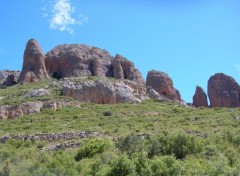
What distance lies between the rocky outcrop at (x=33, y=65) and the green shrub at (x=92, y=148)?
44.5 metres

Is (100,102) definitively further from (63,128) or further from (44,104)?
(63,128)

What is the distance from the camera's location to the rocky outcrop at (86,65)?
94688 mm

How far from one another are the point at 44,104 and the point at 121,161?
40.5 m

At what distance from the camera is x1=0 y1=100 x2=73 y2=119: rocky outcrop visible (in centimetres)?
6544

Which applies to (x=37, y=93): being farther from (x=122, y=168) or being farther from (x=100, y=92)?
(x=122, y=168)

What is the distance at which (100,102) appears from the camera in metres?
75.4

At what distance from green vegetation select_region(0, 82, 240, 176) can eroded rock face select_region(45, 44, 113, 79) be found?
20861mm

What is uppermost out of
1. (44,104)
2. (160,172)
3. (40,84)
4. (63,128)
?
(40,84)

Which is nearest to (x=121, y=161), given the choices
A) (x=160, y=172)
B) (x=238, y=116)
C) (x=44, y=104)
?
(x=160, y=172)

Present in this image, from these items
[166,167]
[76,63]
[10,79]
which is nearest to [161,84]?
[76,63]

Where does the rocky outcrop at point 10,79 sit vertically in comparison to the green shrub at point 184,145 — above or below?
above

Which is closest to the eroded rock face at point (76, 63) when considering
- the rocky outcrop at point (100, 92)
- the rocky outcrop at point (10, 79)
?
the rocky outcrop at point (10, 79)

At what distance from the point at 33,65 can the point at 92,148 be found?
50.5 metres

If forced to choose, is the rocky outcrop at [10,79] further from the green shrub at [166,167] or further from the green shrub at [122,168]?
the green shrub at [166,167]
